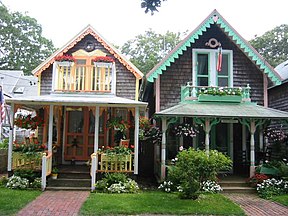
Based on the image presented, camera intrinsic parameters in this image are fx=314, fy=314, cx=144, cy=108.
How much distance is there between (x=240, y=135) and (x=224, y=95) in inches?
95.5

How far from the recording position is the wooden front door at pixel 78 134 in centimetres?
1327

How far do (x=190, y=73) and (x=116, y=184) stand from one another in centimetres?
629

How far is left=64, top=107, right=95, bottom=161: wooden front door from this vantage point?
43.5 feet

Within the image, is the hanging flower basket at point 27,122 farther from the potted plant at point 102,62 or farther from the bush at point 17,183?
the potted plant at point 102,62

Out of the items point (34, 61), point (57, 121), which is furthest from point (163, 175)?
point (34, 61)

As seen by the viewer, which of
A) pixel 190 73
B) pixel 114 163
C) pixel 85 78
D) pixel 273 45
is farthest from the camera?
pixel 273 45

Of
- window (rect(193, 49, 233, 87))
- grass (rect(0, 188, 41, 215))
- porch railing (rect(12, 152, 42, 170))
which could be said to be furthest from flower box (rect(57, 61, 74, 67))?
window (rect(193, 49, 233, 87))

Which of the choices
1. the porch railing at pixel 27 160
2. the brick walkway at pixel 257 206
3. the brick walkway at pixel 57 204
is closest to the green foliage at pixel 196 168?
the brick walkway at pixel 257 206

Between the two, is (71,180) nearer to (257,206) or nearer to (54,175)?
(54,175)

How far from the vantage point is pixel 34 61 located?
39531 millimetres

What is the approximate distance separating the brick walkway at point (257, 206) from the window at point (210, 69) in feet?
17.9

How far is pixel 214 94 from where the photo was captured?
43.5 feet

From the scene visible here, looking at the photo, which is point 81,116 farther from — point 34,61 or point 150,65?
point 34,61

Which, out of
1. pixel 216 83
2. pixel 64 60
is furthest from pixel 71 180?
pixel 216 83
